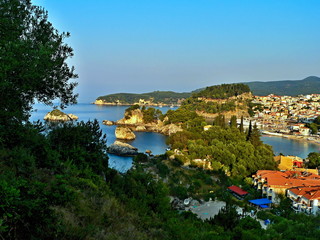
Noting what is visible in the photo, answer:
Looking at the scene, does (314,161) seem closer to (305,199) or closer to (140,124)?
(305,199)

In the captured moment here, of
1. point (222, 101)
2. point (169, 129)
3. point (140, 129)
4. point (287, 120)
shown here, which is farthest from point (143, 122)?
point (287, 120)

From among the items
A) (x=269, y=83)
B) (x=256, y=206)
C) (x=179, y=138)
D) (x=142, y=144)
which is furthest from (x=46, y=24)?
(x=269, y=83)

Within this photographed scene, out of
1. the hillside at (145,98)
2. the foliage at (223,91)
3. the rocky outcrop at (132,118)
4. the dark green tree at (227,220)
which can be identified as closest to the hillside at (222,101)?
the foliage at (223,91)

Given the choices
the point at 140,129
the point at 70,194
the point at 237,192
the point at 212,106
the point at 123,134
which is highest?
the point at 70,194

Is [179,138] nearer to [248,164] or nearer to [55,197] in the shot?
[248,164]

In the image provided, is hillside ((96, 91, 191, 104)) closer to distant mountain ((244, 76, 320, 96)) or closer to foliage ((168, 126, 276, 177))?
distant mountain ((244, 76, 320, 96))

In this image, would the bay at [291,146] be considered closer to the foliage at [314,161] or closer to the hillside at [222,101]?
the foliage at [314,161]

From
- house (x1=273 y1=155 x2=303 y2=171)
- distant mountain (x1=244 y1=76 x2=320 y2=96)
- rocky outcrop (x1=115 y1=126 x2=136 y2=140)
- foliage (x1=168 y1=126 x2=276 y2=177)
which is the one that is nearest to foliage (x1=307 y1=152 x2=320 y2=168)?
house (x1=273 y1=155 x2=303 y2=171)

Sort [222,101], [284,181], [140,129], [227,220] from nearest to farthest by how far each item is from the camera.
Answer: [227,220]
[284,181]
[140,129]
[222,101]
